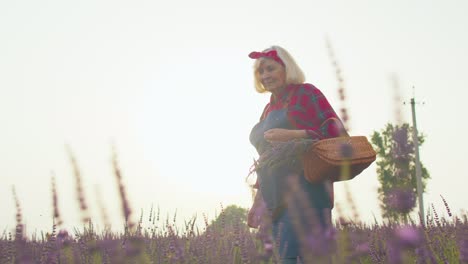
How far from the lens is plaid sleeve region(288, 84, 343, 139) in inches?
144

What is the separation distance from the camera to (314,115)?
374 centimetres

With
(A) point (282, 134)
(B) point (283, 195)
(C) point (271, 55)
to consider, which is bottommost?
(B) point (283, 195)

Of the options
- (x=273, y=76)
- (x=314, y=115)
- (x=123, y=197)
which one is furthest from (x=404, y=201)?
(x=273, y=76)

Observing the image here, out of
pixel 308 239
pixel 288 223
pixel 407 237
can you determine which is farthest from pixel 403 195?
pixel 288 223

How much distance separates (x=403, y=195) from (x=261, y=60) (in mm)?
3060

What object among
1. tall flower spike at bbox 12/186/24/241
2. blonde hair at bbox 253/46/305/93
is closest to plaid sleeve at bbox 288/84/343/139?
blonde hair at bbox 253/46/305/93

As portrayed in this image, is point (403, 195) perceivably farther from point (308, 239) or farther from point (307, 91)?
point (307, 91)

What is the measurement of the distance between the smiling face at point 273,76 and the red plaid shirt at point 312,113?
0.57 ft

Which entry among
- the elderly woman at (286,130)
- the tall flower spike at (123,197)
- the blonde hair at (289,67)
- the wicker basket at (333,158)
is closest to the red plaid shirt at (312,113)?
the elderly woman at (286,130)

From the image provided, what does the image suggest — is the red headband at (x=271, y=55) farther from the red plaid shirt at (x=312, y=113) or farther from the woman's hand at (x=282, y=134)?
the woman's hand at (x=282, y=134)

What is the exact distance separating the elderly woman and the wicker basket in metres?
0.09

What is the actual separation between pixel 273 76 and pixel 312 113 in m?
0.52

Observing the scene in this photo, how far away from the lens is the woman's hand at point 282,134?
11.9 ft

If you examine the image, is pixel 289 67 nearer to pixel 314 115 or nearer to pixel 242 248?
pixel 314 115
